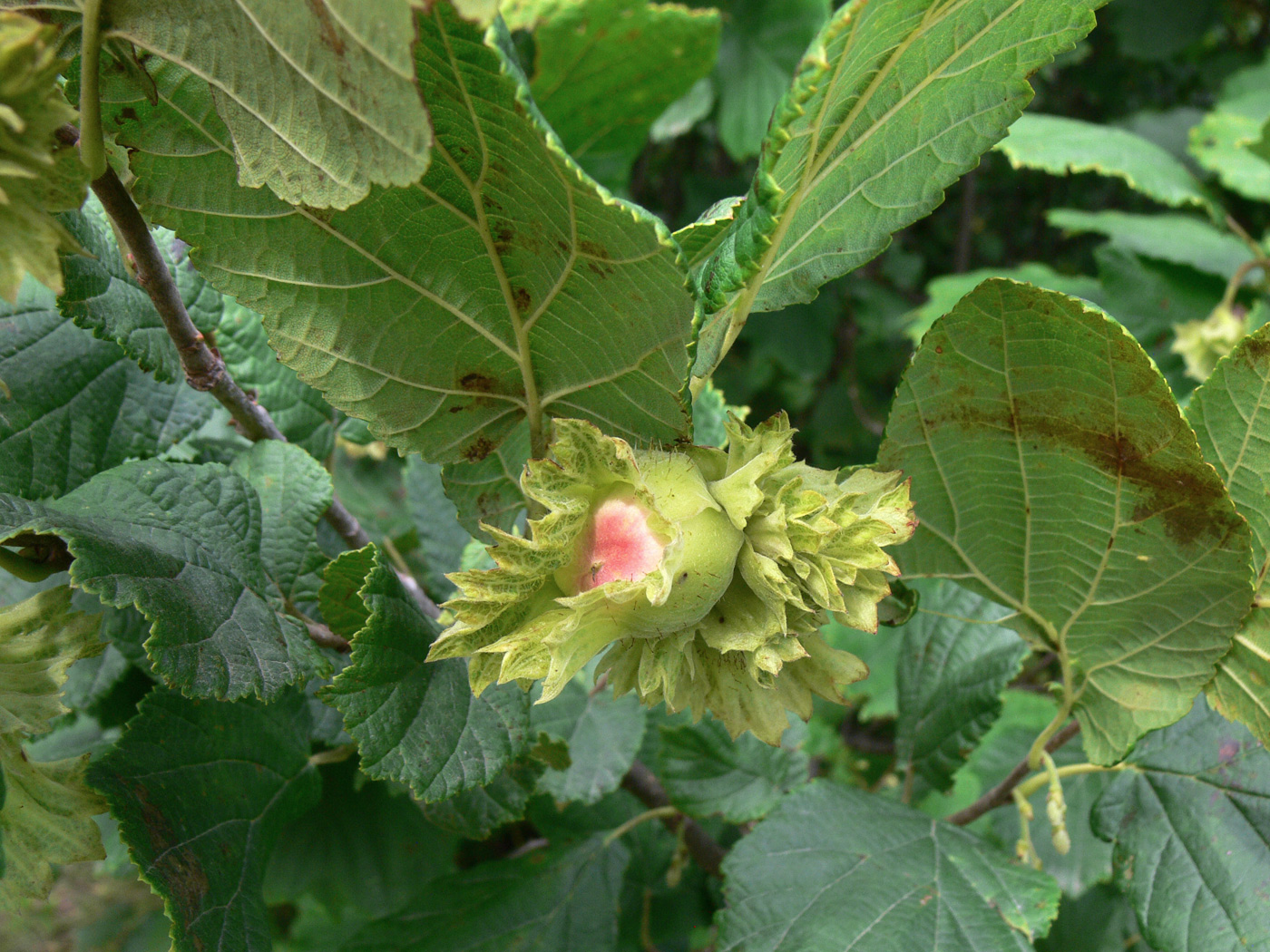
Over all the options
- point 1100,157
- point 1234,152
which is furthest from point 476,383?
point 1234,152

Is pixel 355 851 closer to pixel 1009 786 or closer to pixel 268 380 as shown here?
pixel 268 380

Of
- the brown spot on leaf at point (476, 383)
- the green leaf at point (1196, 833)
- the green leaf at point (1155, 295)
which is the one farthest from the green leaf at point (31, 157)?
the green leaf at point (1155, 295)

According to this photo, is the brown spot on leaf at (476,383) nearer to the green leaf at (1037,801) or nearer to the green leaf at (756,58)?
the green leaf at (1037,801)

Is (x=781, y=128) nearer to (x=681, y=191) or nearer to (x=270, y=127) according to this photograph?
(x=270, y=127)

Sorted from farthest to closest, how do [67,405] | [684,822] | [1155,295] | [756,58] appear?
1. [756,58]
2. [1155,295]
3. [684,822]
4. [67,405]

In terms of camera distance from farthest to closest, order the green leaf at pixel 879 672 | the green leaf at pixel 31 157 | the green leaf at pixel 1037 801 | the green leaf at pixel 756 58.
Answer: the green leaf at pixel 756 58 → the green leaf at pixel 879 672 → the green leaf at pixel 1037 801 → the green leaf at pixel 31 157

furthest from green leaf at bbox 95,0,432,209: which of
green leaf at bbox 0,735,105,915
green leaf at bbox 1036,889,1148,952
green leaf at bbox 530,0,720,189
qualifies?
green leaf at bbox 1036,889,1148,952
